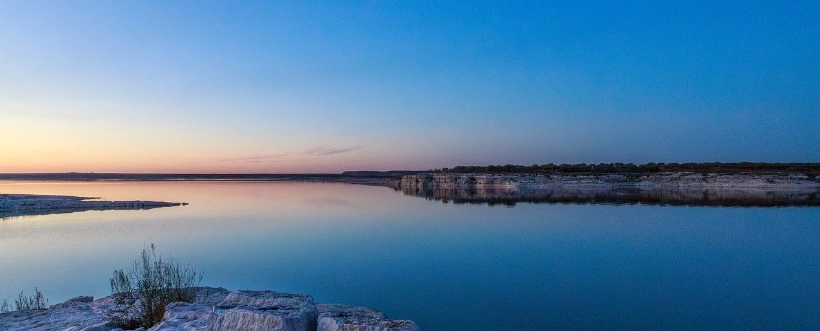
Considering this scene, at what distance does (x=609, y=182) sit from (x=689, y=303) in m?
60.4

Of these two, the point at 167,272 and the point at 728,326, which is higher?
the point at 167,272

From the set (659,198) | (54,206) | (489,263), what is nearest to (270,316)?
(489,263)

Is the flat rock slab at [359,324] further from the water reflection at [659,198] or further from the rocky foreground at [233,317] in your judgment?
the water reflection at [659,198]

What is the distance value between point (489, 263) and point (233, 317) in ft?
30.3

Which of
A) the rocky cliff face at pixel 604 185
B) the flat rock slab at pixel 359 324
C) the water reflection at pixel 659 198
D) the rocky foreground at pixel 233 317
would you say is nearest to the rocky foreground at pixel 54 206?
the water reflection at pixel 659 198

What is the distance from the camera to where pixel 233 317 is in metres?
4.96

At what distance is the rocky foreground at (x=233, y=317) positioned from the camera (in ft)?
15.8

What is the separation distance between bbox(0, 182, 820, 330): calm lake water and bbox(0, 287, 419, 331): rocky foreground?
8.44 ft

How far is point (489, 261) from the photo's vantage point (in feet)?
44.6

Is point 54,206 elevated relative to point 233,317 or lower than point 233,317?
lower

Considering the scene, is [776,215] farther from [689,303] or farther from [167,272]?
[167,272]

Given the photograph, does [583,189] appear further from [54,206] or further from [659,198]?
[54,206]

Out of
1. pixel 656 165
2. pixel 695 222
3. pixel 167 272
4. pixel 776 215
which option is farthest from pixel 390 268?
pixel 656 165

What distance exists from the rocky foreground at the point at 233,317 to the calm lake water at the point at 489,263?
2.57 m
